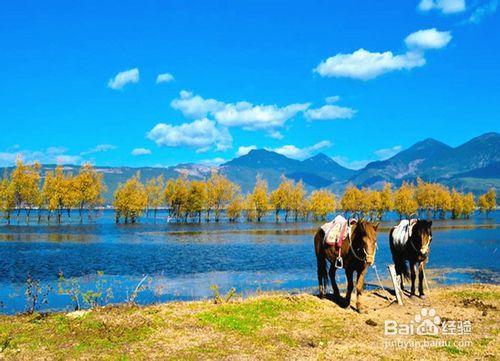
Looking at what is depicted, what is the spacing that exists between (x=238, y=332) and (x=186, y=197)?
12436cm

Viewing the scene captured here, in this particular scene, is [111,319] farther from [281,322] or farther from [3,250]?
[3,250]

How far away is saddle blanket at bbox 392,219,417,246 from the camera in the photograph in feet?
70.1

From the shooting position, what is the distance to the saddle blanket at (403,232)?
841 inches

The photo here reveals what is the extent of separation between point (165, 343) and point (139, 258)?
34387 mm

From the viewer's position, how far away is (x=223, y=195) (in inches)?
5645

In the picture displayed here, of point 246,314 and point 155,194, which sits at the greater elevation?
point 155,194

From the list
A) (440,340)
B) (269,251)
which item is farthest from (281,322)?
(269,251)

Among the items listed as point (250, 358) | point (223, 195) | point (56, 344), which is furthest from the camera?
point (223, 195)

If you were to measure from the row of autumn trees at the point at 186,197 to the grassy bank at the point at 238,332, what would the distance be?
105 m

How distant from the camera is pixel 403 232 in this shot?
21.8 m

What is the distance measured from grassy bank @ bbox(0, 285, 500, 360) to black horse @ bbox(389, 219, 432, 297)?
8.25ft

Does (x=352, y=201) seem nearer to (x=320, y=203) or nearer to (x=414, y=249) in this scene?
(x=320, y=203)

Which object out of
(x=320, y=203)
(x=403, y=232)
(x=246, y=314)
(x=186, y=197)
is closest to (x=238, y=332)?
(x=246, y=314)

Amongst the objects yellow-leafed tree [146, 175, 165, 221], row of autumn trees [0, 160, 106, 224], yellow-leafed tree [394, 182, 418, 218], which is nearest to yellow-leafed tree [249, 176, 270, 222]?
yellow-leafed tree [146, 175, 165, 221]
